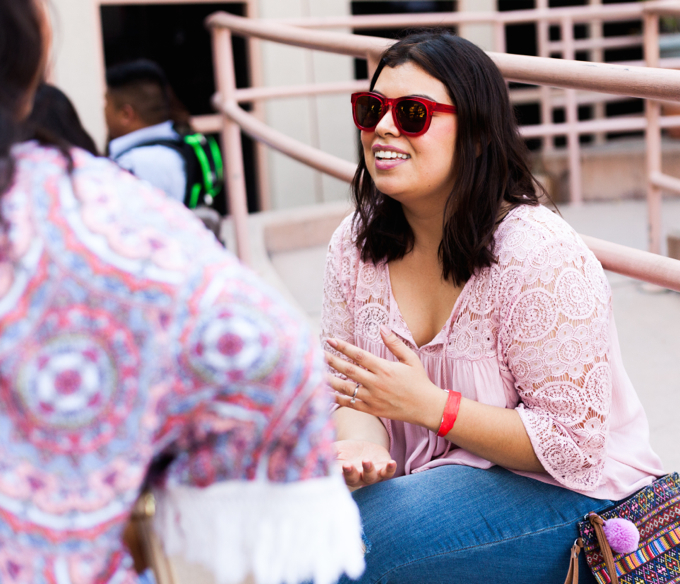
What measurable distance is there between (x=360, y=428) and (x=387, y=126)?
23.1 inches

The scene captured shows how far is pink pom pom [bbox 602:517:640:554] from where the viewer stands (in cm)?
129

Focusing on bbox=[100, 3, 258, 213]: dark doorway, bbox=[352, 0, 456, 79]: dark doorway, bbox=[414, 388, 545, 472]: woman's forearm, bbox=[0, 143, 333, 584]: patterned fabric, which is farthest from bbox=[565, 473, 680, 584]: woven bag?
bbox=[352, 0, 456, 79]: dark doorway

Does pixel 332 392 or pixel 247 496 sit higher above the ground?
pixel 247 496

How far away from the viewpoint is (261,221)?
437 cm

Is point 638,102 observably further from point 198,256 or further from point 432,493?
point 198,256

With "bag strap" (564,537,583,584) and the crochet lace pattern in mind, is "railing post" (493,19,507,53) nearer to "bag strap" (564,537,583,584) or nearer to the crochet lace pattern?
the crochet lace pattern

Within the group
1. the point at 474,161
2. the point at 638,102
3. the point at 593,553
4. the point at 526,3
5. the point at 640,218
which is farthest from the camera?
Answer: the point at 638,102

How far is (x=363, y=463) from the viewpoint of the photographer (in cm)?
139

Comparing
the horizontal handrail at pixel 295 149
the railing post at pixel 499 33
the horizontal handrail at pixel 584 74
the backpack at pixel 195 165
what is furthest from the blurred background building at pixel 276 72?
the horizontal handrail at pixel 584 74

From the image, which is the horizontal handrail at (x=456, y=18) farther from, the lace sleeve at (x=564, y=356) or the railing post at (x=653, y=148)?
the lace sleeve at (x=564, y=356)

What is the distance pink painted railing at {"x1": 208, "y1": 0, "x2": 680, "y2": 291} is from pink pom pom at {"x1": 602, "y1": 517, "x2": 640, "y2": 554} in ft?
1.37

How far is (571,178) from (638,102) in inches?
83.8

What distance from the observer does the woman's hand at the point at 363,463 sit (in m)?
1.39

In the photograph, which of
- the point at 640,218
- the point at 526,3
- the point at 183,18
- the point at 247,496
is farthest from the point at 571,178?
the point at 247,496
